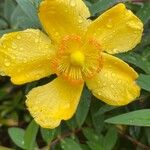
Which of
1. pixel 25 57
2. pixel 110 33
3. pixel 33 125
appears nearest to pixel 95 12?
pixel 110 33

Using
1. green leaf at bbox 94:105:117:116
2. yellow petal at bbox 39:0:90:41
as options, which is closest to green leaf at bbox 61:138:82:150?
green leaf at bbox 94:105:117:116

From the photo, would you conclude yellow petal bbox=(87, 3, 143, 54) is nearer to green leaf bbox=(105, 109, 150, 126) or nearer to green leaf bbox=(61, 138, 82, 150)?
green leaf bbox=(105, 109, 150, 126)

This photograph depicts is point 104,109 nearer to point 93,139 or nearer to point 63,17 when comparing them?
point 93,139

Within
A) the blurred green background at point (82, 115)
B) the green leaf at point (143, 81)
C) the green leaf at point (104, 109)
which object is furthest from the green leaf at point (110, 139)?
the green leaf at point (143, 81)

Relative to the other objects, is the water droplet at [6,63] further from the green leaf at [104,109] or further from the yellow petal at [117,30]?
the green leaf at [104,109]

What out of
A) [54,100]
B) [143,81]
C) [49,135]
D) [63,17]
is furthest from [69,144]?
[63,17]
